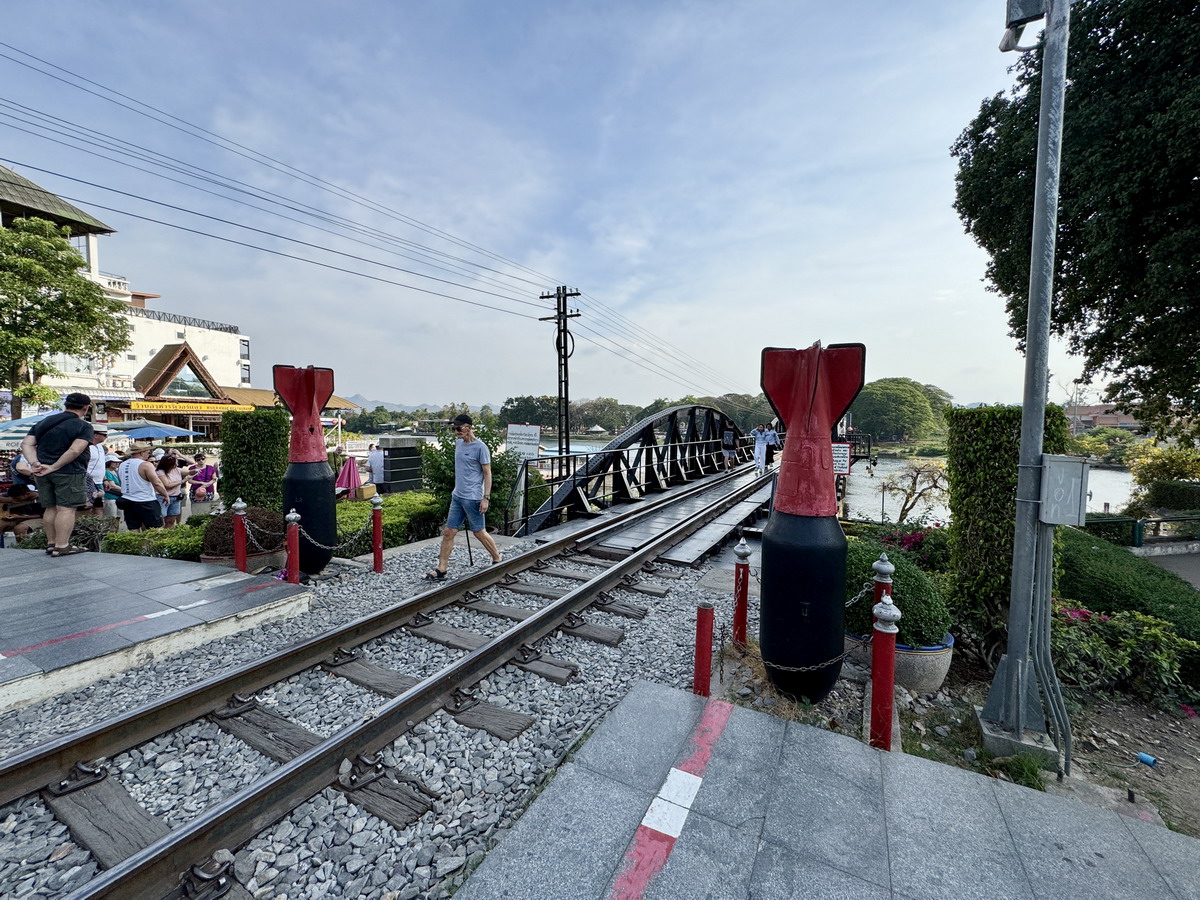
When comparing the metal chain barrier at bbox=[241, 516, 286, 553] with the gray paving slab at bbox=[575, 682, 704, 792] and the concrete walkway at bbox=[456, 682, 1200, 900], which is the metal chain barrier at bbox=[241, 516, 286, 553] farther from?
the concrete walkway at bbox=[456, 682, 1200, 900]

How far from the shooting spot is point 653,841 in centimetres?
217

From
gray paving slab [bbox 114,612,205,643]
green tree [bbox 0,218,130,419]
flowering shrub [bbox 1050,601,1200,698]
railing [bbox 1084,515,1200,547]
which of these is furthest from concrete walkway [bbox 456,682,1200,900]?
green tree [bbox 0,218,130,419]

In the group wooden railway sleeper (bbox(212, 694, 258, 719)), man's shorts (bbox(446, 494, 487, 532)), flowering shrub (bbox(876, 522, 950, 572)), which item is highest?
man's shorts (bbox(446, 494, 487, 532))

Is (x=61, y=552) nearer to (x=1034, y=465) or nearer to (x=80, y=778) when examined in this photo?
(x=80, y=778)

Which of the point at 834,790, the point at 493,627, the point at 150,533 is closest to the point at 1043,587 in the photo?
the point at 834,790

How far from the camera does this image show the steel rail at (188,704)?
2473 mm

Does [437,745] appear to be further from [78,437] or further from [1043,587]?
[78,437]

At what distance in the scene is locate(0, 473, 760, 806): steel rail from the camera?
2.47 m

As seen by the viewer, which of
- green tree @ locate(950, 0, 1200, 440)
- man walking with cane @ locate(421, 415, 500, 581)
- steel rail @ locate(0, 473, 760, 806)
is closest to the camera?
steel rail @ locate(0, 473, 760, 806)

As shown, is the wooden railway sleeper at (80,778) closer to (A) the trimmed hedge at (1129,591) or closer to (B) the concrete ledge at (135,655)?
(B) the concrete ledge at (135,655)

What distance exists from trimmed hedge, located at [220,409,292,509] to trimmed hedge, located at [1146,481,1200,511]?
24.2 metres

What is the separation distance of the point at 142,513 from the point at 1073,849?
11.1 meters

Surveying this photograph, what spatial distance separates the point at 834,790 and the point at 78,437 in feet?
26.8

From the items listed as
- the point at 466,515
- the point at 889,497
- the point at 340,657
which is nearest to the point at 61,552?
the point at 466,515
